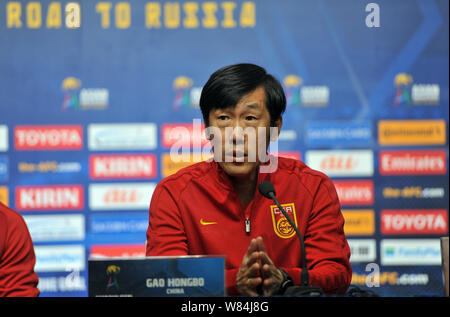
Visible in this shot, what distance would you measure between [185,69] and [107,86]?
0.49 metres

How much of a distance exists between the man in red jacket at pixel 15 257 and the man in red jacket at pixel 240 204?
1.17 feet

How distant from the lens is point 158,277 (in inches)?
39.0

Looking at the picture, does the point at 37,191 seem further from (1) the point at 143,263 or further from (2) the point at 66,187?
(1) the point at 143,263

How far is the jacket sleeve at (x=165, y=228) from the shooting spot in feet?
5.00

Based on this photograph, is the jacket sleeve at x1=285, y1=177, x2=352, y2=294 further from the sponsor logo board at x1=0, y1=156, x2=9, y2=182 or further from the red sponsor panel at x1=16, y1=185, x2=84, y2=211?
the sponsor logo board at x1=0, y1=156, x2=9, y2=182

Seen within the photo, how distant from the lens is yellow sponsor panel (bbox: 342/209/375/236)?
10.6ft

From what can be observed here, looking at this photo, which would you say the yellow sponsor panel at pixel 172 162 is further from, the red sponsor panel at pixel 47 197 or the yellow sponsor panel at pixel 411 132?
the yellow sponsor panel at pixel 411 132

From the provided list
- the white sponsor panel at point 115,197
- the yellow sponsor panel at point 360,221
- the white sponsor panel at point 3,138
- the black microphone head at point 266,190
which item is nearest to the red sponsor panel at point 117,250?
the white sponsor panel at point 115,197

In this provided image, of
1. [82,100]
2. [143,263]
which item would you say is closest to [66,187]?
[82,100]

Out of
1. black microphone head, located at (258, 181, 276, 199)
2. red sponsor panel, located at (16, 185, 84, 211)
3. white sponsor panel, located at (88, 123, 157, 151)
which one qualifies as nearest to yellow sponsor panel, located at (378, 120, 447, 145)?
white sponsor panel, located at (88, 123, 157, 151)

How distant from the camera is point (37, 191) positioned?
3.21 m

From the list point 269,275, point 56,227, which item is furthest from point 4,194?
point 269,275

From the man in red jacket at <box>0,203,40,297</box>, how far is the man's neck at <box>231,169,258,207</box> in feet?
2.19

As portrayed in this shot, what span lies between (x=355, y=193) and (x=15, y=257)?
2.20 meters
